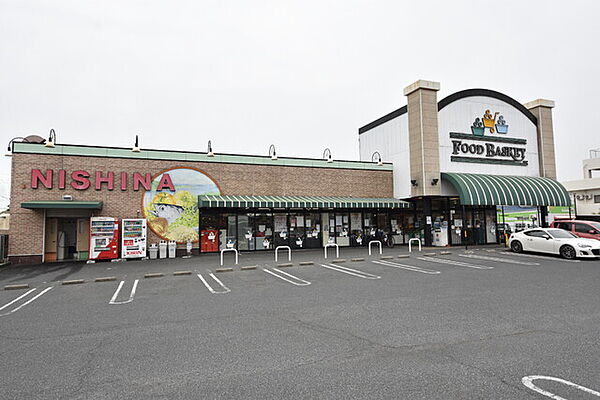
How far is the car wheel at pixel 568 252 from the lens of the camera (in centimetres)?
1494

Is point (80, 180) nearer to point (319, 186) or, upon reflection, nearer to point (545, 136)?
point (319, 186)

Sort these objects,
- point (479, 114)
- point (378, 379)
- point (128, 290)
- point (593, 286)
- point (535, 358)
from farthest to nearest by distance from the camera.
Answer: point (479, 114), point (128, 290), point (593, 286), point (535, 358), point (378, 379)

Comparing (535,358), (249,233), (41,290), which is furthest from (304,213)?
(535,358)

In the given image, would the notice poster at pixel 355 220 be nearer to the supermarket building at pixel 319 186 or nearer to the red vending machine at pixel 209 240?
the supermarket building at pixel 319 186

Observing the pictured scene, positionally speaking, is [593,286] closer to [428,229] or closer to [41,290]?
[428,229]

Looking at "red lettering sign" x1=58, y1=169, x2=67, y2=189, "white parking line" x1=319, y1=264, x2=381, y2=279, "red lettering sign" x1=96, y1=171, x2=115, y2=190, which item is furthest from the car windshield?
"red lettering sign" x1=58, y1=169, x2=67, y2=189

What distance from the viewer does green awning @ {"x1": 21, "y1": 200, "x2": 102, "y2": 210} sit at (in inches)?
617

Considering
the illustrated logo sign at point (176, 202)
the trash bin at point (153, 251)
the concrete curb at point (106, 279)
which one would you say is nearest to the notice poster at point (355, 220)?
the illustrated logo sign at point (176, 202)

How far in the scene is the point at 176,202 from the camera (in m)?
18.8

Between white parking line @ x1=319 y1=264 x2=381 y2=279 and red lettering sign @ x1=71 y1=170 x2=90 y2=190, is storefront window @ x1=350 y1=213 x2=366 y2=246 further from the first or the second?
red lettering sign @ x1=71 y1=170 x2=90 y2=190

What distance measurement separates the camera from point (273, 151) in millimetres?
21109

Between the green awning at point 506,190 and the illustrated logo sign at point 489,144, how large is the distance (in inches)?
51.1

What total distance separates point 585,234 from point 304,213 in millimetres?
13773

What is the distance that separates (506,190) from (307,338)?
2023 centimetres
